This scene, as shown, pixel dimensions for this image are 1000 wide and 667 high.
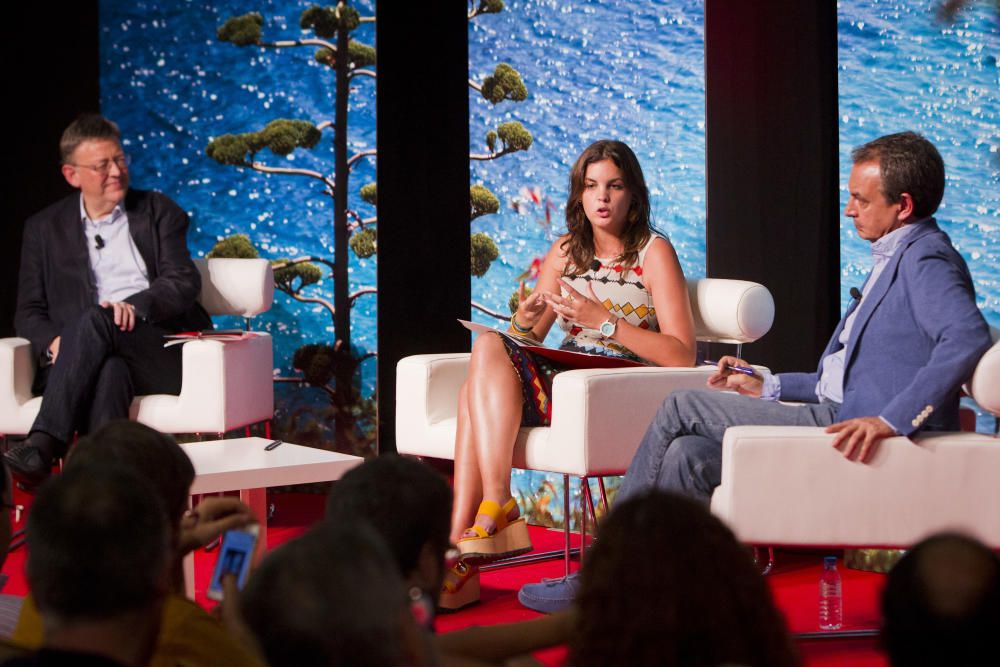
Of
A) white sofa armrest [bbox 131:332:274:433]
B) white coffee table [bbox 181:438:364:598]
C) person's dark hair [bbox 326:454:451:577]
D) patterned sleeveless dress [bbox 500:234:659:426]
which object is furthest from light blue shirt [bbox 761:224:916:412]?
white sofa armrest [bbox 131:332:274:433]

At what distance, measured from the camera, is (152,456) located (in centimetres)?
182

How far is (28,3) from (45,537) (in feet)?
17.0

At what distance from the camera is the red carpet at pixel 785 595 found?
2.94 metres

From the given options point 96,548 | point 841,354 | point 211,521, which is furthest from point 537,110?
point 96,548

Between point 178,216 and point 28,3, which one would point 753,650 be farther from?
point 28,3

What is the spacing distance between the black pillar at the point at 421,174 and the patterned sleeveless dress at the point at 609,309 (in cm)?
125

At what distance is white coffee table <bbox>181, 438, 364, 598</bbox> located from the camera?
326cm

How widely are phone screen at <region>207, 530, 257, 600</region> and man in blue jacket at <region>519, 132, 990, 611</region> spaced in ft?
4.95

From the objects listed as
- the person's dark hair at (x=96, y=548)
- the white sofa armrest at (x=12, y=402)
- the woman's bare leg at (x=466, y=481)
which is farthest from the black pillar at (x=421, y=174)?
the person's dark hair at (x=96, y=548)

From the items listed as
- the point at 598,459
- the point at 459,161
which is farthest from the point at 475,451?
the point at 459,161

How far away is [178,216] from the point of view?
4.89 meters

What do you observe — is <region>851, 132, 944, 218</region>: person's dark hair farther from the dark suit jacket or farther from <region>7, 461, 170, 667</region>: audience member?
the dark suit jacket

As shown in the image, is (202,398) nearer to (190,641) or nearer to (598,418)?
Result: (598,418)

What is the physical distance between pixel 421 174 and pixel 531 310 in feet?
4.84
